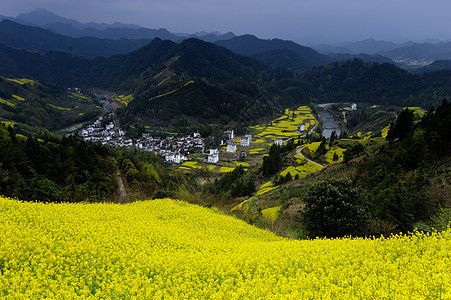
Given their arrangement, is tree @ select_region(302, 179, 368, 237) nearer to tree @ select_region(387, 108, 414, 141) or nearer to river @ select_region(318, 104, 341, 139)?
tree @ select_region(387, 108, 414, 141)

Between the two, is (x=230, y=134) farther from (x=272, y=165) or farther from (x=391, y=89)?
(x=391, y=89)

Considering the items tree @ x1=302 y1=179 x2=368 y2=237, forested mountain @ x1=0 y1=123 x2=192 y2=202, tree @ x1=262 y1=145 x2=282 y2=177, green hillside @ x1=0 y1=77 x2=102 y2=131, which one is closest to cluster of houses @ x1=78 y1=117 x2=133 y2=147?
green hillside @ x1=0 y1=77 x2=102 y2=131

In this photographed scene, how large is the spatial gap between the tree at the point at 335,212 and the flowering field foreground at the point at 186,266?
6920 mm

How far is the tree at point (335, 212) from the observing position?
1504 centimetres

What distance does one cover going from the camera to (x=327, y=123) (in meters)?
131

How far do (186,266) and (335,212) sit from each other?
11594 mm

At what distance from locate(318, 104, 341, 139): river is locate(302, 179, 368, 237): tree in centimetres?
9269

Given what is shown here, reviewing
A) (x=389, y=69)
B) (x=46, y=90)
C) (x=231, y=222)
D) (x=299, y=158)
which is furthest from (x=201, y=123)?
(x=389, y=69)

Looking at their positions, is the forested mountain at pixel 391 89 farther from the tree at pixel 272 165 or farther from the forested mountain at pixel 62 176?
the forested mountain at pixel 62 176

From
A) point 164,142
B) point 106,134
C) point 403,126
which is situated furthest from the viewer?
point 106,134

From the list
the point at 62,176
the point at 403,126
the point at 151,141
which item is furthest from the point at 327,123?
the point at 62,176

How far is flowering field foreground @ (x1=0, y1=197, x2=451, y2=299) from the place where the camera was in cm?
535

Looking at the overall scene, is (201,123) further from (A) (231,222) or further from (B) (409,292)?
(B) (409,292)

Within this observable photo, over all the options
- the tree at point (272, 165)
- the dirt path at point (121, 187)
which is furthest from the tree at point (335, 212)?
the tree at point (272, 165)
